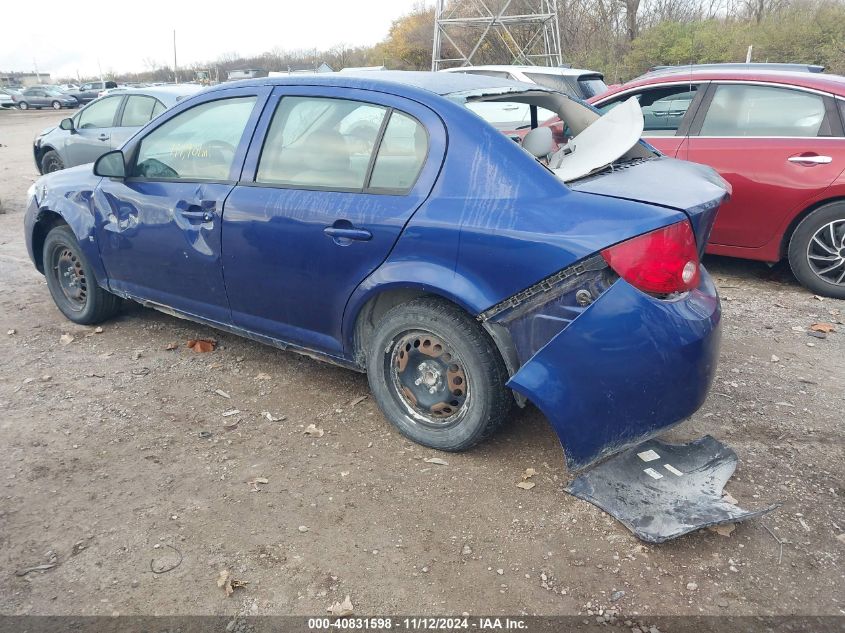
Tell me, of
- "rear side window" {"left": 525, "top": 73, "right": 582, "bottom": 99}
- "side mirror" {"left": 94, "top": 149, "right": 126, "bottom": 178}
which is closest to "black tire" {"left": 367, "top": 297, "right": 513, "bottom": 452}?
"side mirror" {"left": 94, "top": 149, "right": 126, "bottom": 178}

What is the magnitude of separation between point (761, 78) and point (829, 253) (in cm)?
154

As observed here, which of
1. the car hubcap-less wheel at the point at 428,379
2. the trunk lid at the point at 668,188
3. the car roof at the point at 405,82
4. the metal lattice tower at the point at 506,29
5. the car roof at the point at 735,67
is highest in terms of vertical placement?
the metal lattice tower at the point at 506,29

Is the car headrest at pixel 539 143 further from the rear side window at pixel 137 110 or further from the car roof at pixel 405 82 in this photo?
the rear side window at pixel 137 110

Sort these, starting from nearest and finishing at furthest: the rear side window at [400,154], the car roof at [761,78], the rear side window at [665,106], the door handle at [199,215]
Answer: the rear side window at [400,154], the door handle at [199,215], the car roof at [761,78], the rear side window at [665,106]

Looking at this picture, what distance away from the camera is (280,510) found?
300cm

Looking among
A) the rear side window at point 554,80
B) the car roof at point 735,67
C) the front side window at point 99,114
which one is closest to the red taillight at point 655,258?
the car roof at point 735,67

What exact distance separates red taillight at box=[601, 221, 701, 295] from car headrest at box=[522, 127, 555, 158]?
1.04 metres

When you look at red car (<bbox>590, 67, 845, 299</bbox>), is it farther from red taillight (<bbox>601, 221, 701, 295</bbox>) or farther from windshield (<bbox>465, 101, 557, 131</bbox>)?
red taillight (<bbox>601, 221, 701, 295</bbox>)

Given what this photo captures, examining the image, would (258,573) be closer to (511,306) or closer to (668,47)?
(511,306)

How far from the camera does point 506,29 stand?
919 inches

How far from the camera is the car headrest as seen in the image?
3607 millimetres

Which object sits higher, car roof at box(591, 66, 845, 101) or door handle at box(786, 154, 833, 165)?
car roof at box(591, 66, 845, 101)

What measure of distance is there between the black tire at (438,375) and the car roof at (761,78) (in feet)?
13.5

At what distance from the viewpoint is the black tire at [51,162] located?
1088cm
